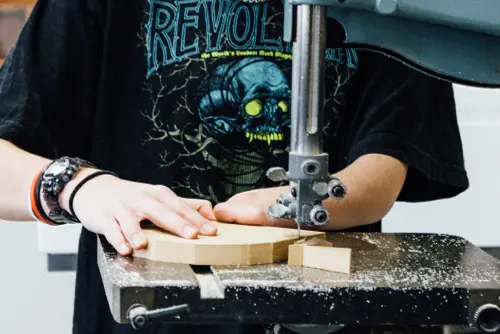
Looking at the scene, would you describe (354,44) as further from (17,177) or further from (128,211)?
(17,177)

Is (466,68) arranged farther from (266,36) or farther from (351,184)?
(266,36)

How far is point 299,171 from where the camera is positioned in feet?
3.35

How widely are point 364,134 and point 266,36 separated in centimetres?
22

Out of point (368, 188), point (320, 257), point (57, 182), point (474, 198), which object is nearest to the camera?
point (320, 257)

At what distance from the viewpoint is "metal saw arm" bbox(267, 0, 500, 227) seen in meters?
1.02

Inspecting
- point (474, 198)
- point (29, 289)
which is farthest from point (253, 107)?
point (29, 289)

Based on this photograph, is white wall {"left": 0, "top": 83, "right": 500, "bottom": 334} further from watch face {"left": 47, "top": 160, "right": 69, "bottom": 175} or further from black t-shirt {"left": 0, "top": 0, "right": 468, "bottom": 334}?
watch face {"left": 47, "top": 160, "right": 69, "bottom": 175}

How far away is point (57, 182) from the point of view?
120 cm

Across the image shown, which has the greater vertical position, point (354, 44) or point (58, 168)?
point (354, 44)

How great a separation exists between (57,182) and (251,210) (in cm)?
27

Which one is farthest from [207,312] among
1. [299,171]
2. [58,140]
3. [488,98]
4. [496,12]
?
[488,98]

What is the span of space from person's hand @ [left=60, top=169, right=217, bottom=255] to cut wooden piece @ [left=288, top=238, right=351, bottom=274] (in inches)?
4.4

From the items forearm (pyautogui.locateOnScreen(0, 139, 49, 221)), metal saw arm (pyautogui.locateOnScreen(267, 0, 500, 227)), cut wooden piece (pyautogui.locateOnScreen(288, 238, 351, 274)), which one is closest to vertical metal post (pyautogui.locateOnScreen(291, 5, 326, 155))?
metal saw arm (pyautogui.locateOnScreen(267, 0, 500, 227))

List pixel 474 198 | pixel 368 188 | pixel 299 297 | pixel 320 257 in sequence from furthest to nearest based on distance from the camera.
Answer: pixel 474 198 < pixel 368 188 < pixel 320 257 < pixel 299 297
